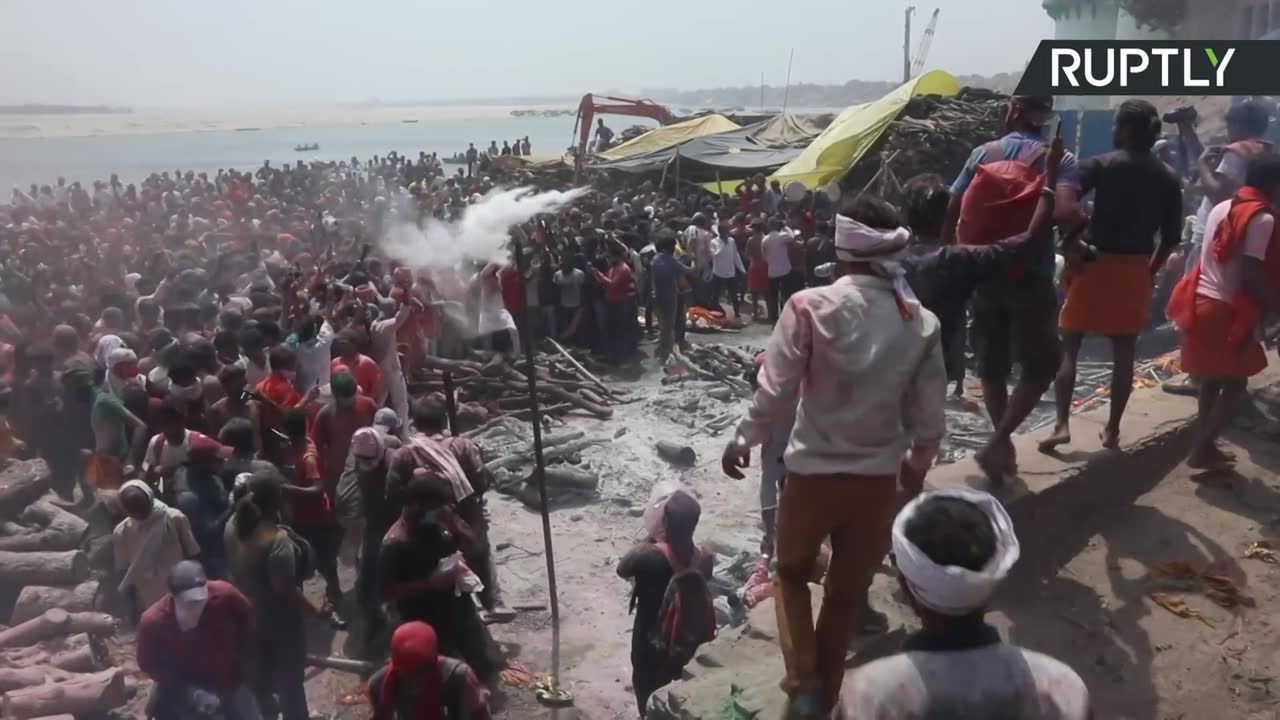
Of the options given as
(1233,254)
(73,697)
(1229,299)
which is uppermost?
(1233,254)

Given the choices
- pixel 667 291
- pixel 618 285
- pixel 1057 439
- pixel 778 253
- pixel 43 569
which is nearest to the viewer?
pixel 1057 439

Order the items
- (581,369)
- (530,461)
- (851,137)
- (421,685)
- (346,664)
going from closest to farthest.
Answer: (421,685) < (346,664) < (530,461) < (581,369) < (851,137)

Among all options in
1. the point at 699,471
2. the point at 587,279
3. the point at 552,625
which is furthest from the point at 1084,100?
the point at 552,625

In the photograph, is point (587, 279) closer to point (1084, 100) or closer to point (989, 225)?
point (989, 225)

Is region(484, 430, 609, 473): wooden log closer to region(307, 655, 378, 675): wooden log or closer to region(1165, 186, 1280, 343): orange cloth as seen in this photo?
region(307, 655, 378, 675): wooden log

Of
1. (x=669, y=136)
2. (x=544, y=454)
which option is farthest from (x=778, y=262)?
(x=669, y=136)

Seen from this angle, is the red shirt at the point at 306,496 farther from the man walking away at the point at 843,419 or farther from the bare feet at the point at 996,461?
the bare feet at the point at 996,461

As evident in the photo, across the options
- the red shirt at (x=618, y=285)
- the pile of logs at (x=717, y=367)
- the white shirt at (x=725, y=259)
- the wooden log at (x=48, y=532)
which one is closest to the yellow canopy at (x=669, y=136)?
the white shirt at (x=725, y=259)

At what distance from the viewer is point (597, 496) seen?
A: 8.95 m

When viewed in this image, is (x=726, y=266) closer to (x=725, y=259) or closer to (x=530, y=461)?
(x=725, y=259)

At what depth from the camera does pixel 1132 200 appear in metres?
4.54

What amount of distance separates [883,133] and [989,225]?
54.0 feet

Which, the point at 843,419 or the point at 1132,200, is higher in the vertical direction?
the point at 1132,200

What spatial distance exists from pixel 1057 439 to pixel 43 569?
6.45 meters
